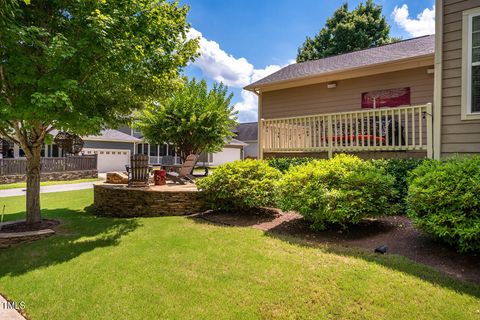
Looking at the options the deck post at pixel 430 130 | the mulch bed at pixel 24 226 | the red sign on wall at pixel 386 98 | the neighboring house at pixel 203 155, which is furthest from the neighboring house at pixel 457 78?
the neighboring house at pixel 203 155

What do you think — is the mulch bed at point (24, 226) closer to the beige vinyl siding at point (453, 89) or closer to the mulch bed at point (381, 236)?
the mulch bed at point (381, 236)

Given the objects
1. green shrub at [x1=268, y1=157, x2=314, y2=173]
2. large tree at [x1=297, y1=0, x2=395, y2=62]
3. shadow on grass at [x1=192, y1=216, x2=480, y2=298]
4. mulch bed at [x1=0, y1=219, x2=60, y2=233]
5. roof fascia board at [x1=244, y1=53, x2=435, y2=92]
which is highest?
large tree at [x1=297, y1=0, x2=395, y2=62]

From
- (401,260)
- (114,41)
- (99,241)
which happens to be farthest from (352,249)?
(114,41)

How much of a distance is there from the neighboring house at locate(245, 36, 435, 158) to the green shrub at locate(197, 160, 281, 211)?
2.20m

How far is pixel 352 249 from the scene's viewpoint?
446 centimetres

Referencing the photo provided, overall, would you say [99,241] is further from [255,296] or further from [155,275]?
[255,296]

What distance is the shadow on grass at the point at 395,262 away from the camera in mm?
3309

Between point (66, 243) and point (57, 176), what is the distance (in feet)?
46.0

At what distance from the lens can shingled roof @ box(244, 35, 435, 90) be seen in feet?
29.8

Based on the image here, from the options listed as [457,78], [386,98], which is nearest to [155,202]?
[457,78]

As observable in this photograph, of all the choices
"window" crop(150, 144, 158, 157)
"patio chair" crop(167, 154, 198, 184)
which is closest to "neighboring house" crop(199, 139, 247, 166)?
"window" crop(150, 144, 158, 157)

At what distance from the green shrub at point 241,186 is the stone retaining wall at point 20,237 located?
11.0 ft

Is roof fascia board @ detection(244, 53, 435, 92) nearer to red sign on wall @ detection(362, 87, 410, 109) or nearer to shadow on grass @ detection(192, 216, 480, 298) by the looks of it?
red sign on wall @ detection(362, 87, 410, 109)

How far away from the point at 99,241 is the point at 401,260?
4.94 meters
